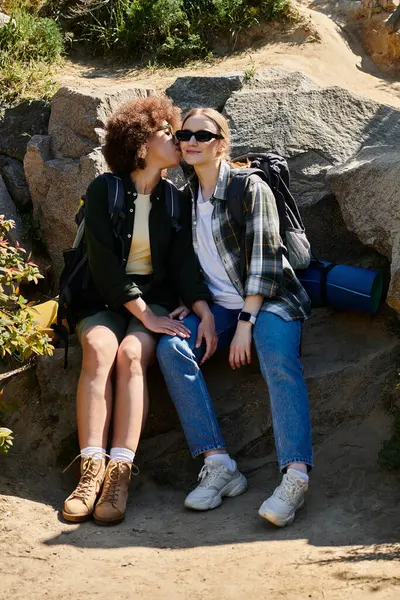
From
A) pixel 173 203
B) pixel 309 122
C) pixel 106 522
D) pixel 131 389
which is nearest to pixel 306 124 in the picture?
pixel 309 122

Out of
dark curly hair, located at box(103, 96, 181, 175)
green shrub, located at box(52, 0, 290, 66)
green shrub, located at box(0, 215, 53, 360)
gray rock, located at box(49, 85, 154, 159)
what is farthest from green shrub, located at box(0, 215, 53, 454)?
green shrub, located at box(52, 0, 290, 66)

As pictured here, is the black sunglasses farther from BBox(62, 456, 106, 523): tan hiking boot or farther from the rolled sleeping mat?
BBox(62, 456, 106, 523): tan hiking boot

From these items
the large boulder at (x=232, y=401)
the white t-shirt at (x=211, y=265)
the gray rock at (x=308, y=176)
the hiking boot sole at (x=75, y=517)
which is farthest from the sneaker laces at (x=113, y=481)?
the gray rock at (x=308, y=176)

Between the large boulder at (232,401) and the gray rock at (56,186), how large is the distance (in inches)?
62.8

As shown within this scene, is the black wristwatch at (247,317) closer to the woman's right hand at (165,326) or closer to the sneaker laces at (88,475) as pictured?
the woman's right hand at (165,326)

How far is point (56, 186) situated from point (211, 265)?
6.74ft

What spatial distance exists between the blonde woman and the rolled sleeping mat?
1.23 feet

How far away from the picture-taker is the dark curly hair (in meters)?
4.81

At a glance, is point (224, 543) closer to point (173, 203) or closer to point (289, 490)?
point (289, 490)

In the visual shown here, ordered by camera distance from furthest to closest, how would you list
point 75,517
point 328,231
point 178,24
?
1. point 178,24
2. point 328,231
3. point 75,517

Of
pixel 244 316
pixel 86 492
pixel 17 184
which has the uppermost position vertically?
pixel 244 316

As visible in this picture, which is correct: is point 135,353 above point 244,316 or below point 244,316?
below

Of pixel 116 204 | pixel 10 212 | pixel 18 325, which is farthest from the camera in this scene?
pixel 10 212

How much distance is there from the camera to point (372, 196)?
17.3 feet
